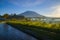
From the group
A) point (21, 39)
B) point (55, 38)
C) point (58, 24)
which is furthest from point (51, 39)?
point (58, 24)

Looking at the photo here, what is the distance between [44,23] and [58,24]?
1.53m

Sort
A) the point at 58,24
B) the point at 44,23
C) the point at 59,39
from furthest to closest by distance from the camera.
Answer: the point at 44,23, the point at 58,24, the point at 59,39

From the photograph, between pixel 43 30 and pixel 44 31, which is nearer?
pixel 44 31

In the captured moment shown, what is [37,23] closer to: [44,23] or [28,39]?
[44,23]

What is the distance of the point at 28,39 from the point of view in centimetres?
582

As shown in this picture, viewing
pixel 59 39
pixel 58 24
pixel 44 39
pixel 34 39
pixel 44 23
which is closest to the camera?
pixel 59 39

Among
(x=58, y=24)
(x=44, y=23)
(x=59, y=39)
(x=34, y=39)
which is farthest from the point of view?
(x=44, y=23)

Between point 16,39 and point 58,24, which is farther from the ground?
point 58,24

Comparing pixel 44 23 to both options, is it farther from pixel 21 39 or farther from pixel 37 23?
pixel 21 39

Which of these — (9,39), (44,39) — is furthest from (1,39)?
(44,39)

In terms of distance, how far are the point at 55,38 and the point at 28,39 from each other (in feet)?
4.05

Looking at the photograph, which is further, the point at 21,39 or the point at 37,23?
the point at 37,23

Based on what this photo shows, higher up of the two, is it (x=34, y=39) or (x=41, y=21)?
(x=41, y=21)

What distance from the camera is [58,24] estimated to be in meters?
8.31
